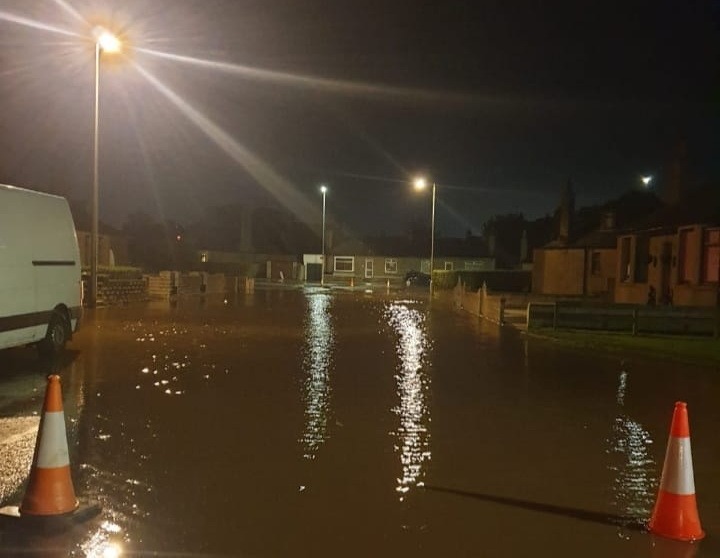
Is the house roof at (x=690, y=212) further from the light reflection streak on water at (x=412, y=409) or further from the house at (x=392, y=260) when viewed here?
the house at (x=392, y=260)

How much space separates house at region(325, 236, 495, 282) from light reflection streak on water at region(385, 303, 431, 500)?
225ft

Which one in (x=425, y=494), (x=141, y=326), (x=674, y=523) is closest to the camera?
(x=674, y=523)

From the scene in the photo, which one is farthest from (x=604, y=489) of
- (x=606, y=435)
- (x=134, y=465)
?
(x=134, y=465)

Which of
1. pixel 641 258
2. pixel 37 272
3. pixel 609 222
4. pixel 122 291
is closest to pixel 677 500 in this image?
pixel 37 272

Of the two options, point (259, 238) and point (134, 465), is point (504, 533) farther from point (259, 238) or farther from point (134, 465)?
point (259, 238)

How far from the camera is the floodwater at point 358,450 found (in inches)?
223

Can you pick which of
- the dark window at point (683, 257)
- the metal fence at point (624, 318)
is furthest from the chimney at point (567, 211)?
the metal fence at point (624, 318)

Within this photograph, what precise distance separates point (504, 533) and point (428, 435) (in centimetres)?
322

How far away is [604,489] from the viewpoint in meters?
7.01

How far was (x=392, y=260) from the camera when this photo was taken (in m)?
90.9

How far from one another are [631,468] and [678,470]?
1.99 metres

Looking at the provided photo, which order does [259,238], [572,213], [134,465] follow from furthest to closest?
[259,238], [572,213], [134,465]

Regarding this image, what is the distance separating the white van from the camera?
1252 cm

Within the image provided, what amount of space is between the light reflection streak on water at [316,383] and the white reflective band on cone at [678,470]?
328 centimetres
